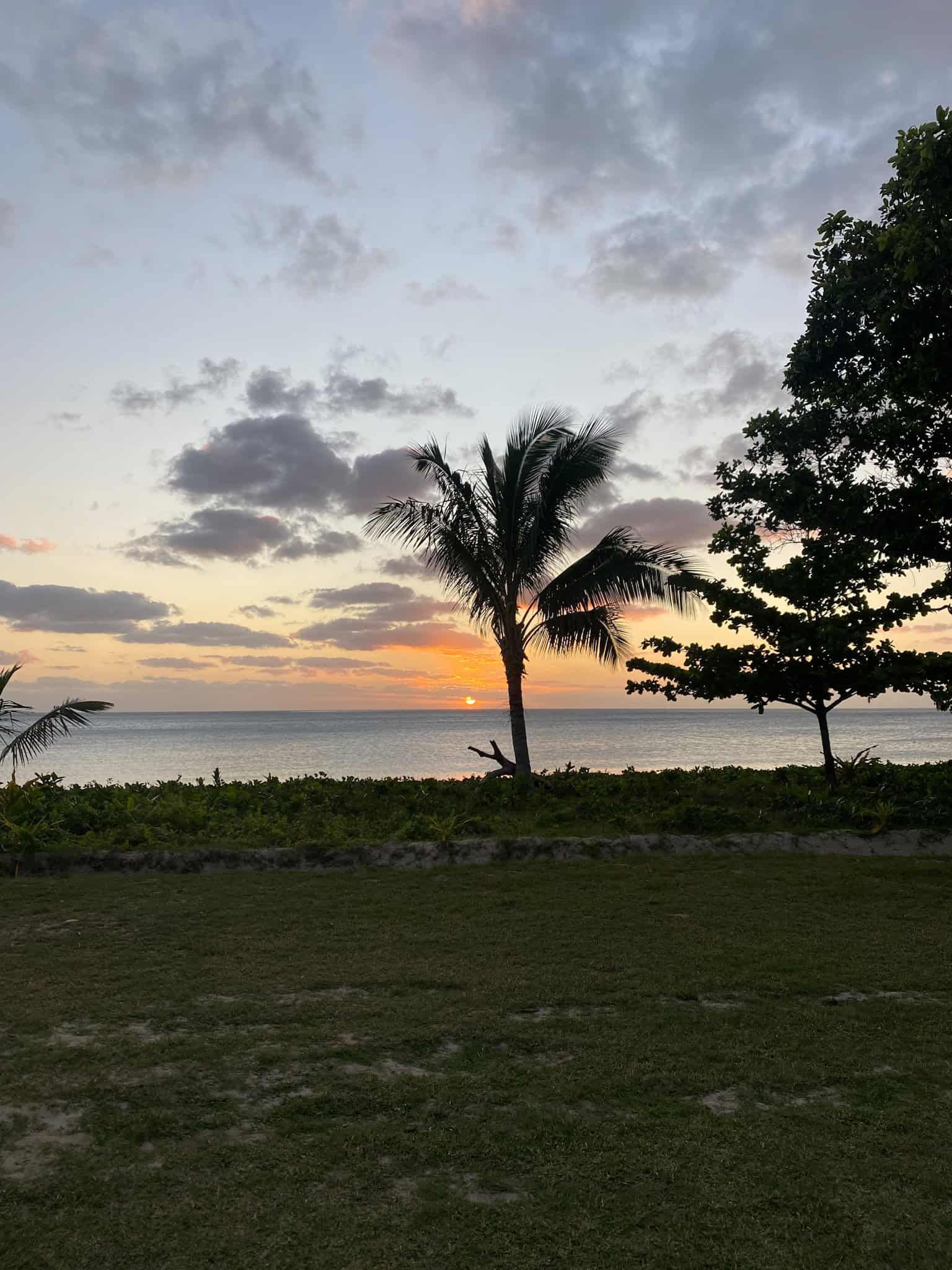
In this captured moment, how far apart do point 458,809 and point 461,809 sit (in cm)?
7

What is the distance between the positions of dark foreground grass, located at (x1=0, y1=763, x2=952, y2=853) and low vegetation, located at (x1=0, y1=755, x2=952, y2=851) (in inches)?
1.0

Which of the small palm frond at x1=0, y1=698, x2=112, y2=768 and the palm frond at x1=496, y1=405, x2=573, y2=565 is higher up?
the palm frond at x1=496, y1=405, x2=573, y2=565

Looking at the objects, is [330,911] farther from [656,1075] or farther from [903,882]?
[903,882]

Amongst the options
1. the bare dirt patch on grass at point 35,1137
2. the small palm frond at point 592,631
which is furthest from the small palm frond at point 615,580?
the bare dirt patch on grass at point 35,1137

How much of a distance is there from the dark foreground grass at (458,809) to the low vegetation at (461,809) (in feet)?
0.09

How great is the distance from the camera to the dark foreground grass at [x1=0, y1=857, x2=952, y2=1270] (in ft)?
10.8

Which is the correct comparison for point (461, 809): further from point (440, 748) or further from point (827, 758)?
point (440, 748)

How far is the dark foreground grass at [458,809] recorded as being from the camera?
38.4 ft

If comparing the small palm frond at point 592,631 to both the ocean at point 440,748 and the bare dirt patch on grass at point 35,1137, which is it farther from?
the ocean at point 440,748

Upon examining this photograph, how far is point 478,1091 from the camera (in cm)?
448

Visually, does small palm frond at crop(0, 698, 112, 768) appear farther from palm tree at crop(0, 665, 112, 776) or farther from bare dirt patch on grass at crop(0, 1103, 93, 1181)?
bare dirt patch on grass at crop(0, 1103, 93, 1181)

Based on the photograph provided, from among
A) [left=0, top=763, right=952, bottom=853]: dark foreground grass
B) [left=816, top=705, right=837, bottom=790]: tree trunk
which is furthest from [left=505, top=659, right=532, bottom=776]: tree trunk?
[left=816, top=705, right=837, bottom=790]: tree trunk

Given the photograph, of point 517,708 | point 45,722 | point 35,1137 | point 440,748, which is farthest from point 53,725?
point 440,748

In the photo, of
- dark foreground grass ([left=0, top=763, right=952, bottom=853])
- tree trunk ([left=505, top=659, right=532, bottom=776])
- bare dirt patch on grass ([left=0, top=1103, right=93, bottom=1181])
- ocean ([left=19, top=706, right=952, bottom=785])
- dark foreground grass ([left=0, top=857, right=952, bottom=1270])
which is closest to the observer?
dark foreground grass ([left=0, top=857, right=952, bottom=1270])
